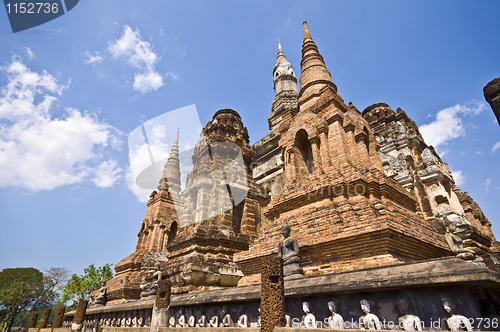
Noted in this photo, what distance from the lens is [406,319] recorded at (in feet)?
10.3

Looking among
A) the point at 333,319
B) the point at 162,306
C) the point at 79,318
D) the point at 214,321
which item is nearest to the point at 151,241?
the point at 79,318

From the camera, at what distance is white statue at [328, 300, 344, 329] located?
347 centimetres

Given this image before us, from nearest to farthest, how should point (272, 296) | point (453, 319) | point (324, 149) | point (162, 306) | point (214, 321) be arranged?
point (453, 319) < point (272, 296) < point (214, 321) < point (162, 306) < point (324, 149)

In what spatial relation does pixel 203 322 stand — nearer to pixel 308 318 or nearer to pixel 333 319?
pixel 308 318

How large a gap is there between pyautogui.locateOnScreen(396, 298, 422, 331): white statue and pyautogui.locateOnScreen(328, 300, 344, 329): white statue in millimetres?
662

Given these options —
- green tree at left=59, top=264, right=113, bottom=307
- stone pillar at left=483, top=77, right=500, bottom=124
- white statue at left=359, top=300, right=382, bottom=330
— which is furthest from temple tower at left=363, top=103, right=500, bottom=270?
green tree at left=59, top=264, right=113, bottom=307

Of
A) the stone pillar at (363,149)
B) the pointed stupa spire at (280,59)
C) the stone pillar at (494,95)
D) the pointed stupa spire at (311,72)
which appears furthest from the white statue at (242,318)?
the pointed stupa spire at (280,59)

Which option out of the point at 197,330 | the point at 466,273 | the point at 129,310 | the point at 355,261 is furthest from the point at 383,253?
the point at 129,310

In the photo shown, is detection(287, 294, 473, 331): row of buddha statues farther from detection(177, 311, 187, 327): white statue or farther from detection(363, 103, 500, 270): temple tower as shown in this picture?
detection(363, 103, 500, 270): temple tower

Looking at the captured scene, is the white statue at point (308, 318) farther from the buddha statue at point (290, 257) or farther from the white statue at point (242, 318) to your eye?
the buddha statue at point (290, 257)

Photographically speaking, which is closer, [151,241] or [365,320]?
[365,320]

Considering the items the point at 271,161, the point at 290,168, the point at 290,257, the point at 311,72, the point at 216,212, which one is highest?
the point at 311,72

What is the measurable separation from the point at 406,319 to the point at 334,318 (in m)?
0.82

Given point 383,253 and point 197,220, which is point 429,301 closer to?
point 383,253
